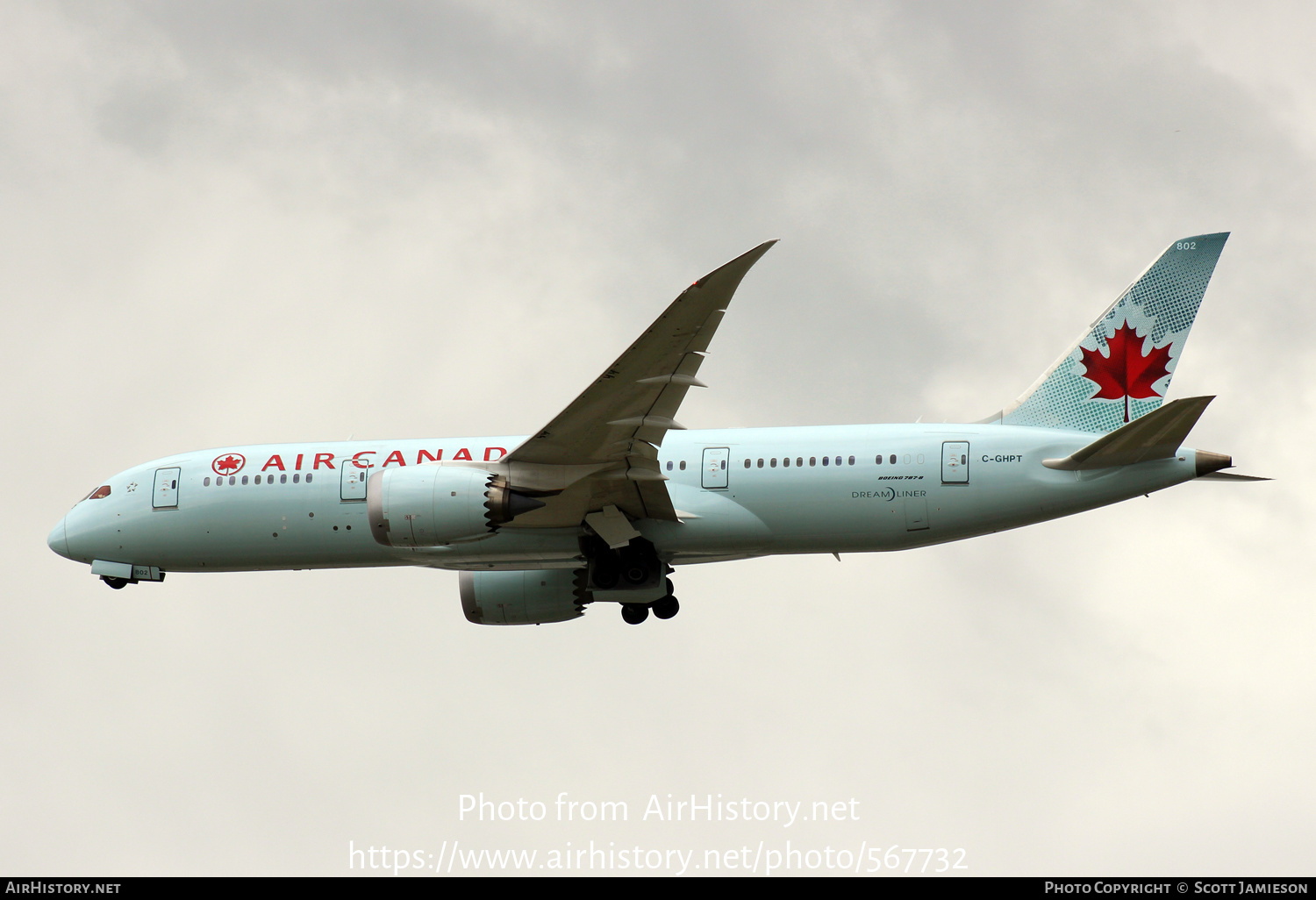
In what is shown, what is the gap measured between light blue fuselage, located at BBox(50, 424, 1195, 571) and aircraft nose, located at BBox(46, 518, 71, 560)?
28 mm

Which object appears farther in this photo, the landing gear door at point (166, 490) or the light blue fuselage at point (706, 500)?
the landing gear door at point (166, 490)

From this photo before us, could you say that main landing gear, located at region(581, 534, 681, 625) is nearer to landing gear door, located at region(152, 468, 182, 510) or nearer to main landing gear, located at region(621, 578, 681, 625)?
main landing gear, located at region(621, 578, 681, 625)

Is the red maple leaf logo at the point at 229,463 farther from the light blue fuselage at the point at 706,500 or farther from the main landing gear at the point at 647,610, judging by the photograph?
the main landing gear at the point at 647,610

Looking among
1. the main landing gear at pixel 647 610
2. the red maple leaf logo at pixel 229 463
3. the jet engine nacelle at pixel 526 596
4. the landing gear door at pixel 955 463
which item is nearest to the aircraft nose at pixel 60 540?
the red maple leaf logo at pixel 229 463

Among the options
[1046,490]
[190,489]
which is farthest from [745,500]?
[190,489]

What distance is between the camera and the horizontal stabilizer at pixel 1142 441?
21.1 metres

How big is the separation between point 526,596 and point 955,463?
914 cm

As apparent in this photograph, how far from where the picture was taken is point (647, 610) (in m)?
27.3

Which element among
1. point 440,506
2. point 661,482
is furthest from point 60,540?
point 661,482

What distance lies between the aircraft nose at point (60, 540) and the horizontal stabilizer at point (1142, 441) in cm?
1789

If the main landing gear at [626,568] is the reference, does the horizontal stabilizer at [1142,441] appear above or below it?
above

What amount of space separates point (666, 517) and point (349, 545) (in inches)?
223

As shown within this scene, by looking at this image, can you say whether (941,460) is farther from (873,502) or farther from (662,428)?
(662,428)

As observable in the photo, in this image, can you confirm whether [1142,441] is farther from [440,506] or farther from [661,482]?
[440,506]
